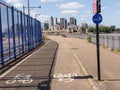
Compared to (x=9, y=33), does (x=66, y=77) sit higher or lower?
lower

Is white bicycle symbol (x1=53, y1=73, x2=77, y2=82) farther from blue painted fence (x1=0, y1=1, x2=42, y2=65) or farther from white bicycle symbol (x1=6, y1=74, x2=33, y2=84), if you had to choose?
blue painted fence (x1=0, y1=1, x2=42, y2=65)

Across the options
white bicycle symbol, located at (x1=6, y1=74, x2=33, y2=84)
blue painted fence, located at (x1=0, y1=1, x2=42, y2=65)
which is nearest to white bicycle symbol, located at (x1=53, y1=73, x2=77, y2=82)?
white bicycle symbol, located at (x1=6, y1=74, x2=33, y2=84)

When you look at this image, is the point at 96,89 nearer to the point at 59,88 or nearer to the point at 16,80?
the point at 59,88

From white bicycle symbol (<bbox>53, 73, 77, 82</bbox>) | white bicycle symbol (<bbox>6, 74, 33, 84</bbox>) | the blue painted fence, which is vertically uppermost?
the blue painted fence

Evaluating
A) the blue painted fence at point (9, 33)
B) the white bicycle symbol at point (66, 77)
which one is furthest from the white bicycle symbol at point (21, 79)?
the blue painted fence at point (9, 33)

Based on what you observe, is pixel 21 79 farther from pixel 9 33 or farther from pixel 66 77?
pixel 9 33

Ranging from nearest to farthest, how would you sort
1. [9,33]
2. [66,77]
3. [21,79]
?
[21,79], [66,77], [9,33]

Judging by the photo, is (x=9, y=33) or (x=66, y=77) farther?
(x=9, y=33)

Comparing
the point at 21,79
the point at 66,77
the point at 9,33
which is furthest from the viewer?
the point at 9,33

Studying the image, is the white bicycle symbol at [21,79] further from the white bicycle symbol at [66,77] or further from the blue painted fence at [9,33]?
the blue painted fence at [9,33]

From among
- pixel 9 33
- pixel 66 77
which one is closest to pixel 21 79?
pixel 66 77

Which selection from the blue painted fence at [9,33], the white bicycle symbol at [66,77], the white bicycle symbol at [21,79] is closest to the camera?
the white bicycle symbol at [21,79]

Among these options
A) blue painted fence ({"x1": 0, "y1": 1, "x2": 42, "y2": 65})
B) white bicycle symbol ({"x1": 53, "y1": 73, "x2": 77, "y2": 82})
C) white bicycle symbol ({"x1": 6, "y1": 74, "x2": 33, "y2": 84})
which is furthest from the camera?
blue painted fence ({"x1": 0, "y1": 1, "x2": 42, "y2": 65})

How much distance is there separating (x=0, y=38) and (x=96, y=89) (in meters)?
8.13
